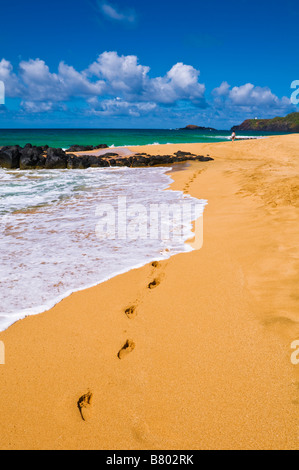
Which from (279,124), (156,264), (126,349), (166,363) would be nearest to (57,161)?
(156,264)

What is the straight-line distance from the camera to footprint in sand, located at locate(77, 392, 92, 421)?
6.08 ft

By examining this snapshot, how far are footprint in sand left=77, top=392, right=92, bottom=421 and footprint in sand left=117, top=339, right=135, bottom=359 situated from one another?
0.40m

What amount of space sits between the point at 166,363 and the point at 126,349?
38 centimetres

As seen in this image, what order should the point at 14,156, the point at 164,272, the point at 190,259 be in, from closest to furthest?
the point at 164,272, the point at 190,259, the point at 14,156

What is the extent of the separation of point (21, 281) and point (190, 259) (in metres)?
2.25

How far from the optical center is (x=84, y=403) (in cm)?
191

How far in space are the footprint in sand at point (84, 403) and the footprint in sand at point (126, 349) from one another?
0.40 m

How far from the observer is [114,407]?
6.15ft

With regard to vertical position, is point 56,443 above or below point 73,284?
below

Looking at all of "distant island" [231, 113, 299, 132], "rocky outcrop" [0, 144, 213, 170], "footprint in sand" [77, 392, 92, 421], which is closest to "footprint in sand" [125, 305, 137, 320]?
"footprint in sand" [77, 392, 92, 421]

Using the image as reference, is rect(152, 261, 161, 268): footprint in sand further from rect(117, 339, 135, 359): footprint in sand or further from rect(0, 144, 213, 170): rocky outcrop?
rect(0, 144, 213, 170): rocky outcrop

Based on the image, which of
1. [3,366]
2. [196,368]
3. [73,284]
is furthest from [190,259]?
[3,366]

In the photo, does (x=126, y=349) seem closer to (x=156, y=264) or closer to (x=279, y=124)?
(x=156, y=264)
